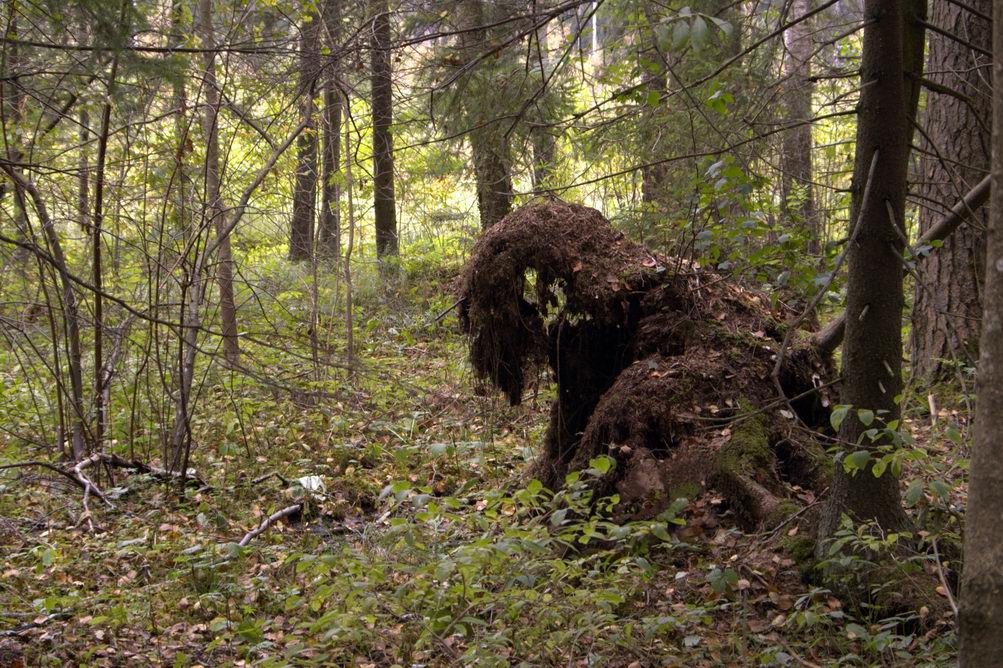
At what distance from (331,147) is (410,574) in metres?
5.19

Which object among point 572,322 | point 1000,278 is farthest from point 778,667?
point 572,322

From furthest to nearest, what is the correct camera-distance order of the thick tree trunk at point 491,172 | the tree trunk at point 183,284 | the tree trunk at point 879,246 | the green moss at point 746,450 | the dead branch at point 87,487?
the tree trunk at point 183,284
the dead branch at point 87,487
the thick tree trunk at point 491,172
the green moss at point 746,450
the tree trunk at point 879,246

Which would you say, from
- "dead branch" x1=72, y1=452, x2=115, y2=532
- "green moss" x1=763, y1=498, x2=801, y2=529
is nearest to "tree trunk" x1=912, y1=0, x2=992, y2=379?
"green moss" x1=763, y1=498, x2=801, y2=529

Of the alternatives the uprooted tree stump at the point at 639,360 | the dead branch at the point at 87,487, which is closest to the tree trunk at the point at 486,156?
the uprooted tree stump at the point at 639,360

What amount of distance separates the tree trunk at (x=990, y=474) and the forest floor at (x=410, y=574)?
692 millimetres

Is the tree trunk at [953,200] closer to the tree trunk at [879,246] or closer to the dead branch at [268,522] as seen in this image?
the tree trunk at [879,246]

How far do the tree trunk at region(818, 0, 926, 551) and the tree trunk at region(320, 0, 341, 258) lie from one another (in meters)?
3.03

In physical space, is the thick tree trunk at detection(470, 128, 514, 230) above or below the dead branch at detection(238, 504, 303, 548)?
above

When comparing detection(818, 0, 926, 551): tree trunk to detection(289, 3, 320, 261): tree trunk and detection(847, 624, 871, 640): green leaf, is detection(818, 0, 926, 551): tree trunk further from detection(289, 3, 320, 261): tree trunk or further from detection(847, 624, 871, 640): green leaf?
detection(289, 3, 320, 261): tree trunk

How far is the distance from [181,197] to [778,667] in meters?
5.63

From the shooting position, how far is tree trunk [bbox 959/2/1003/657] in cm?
200

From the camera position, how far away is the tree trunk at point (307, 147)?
5.37 metres

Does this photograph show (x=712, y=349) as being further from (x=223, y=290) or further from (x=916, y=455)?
(x=223, y=290)

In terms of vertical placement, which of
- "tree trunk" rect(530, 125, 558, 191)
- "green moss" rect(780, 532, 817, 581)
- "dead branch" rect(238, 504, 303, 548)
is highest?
"tree trunk" rect(530, 125, 558, 191)
